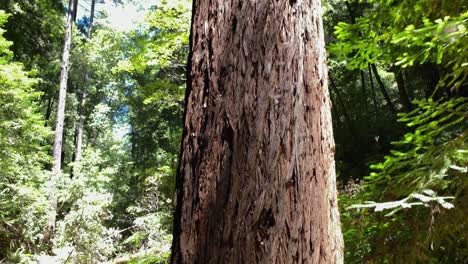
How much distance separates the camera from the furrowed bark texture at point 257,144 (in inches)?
50.4

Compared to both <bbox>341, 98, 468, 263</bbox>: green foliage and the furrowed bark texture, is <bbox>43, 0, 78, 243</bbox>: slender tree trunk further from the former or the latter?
the furrowed bark texture

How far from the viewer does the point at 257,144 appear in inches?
52.6

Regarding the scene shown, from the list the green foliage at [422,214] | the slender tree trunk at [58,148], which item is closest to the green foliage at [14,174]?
the slender tree trunk at [58,148]

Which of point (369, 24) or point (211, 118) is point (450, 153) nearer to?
point (369, 24)

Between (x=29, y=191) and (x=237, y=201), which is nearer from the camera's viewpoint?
(x=237, y=201)

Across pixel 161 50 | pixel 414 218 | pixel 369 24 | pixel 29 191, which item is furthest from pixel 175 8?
pixel 414 218

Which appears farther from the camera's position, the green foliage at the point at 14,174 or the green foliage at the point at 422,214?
the green foliage at the point at 14,174

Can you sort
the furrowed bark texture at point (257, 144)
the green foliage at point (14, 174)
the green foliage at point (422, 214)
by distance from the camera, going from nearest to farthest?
the furrowed bark texture at point (257, 144) < the green foliage at point (422, 214) < the green foliage at point (14, 174)

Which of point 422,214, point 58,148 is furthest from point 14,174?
point 422,214

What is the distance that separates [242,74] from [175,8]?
9.18 metres

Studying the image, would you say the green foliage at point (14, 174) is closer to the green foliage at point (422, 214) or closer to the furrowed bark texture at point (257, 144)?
the green foliage at point (422, 214)

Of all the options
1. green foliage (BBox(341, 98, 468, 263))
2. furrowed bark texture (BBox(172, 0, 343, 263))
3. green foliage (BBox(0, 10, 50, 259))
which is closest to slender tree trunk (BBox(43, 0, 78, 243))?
green foliage (BBox(0, 10, 50, 259))

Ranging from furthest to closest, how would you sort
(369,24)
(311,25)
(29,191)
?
(29,191), (369,24), (311,25)

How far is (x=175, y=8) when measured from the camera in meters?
9.98
